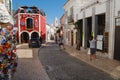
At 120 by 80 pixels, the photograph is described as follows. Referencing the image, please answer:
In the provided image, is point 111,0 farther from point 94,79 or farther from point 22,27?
point 22,27

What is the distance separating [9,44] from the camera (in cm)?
602

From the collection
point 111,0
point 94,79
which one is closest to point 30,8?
point 111,0

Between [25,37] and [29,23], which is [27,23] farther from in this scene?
[25,37]

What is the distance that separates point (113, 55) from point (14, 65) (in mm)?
9830

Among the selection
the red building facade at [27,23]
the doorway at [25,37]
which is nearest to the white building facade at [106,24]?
the red building facade at [27,23]

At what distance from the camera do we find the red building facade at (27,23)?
159 ft

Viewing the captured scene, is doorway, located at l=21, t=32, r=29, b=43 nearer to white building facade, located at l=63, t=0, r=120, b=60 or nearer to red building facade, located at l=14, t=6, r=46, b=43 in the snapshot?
red building facade, located at l=14, t=6, r=46, b=43

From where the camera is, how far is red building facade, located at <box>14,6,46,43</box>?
48.4 meters

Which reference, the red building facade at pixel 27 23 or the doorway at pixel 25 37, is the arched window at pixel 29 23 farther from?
the doorway at pixel 25 37

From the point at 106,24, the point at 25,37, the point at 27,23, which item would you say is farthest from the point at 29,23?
the point at 106,24

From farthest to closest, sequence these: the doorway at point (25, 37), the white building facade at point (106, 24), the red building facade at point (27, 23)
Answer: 1. the doorway at point (25, 37)
2. the red building facade at point (27, 23)
3. the white building facade at point (106, 24)

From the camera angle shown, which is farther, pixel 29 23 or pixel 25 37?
pixel 25 37

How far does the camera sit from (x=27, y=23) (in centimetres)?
4941

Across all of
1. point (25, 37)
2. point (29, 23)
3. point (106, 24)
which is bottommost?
point (25, 37)
